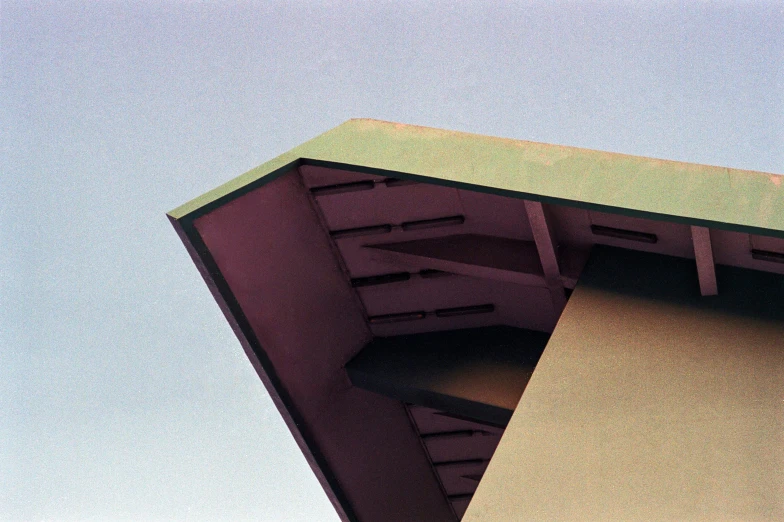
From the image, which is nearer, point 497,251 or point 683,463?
point 683,463

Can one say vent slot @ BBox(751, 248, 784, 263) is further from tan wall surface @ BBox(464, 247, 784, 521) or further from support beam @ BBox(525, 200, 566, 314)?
support beam @ BBox(525, 200, 566, 314)

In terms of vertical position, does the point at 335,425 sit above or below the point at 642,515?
below

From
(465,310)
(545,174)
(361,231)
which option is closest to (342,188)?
(361,231)

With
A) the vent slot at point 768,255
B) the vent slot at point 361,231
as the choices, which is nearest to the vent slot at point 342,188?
the vent slot at point 361,231

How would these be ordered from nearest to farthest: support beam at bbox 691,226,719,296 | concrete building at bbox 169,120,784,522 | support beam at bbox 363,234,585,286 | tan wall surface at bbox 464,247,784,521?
tan wall surface at bbox 464,247,784,521, concrete building at bbox 169,120,784,522, support beam at bbox 691,226,719,296, support beam at bbox 363,234,585,286

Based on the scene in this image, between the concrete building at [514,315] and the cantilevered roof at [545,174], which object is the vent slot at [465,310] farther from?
the cantilevered roof at [545,174]

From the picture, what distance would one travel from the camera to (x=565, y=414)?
A: 479cm

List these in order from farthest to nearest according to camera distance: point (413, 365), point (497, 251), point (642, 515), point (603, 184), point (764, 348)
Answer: point (413, 365), point (497, 251), point (603, 184), point (764, 348), point (642, 515)

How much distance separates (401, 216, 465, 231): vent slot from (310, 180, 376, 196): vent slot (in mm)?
484

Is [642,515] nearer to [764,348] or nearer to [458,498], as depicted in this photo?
[764,348]

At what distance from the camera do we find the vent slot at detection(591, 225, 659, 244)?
6.02 m

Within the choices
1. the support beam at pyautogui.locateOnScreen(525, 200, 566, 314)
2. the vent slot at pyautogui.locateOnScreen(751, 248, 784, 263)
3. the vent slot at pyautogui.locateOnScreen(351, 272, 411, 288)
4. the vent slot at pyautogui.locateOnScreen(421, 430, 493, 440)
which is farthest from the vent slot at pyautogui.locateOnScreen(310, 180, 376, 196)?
the vent slot at pyautogui.locateOnScreen(421, 430, 493, 440)

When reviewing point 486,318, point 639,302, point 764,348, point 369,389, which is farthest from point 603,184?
point 369,389

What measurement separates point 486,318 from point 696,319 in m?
2.42
